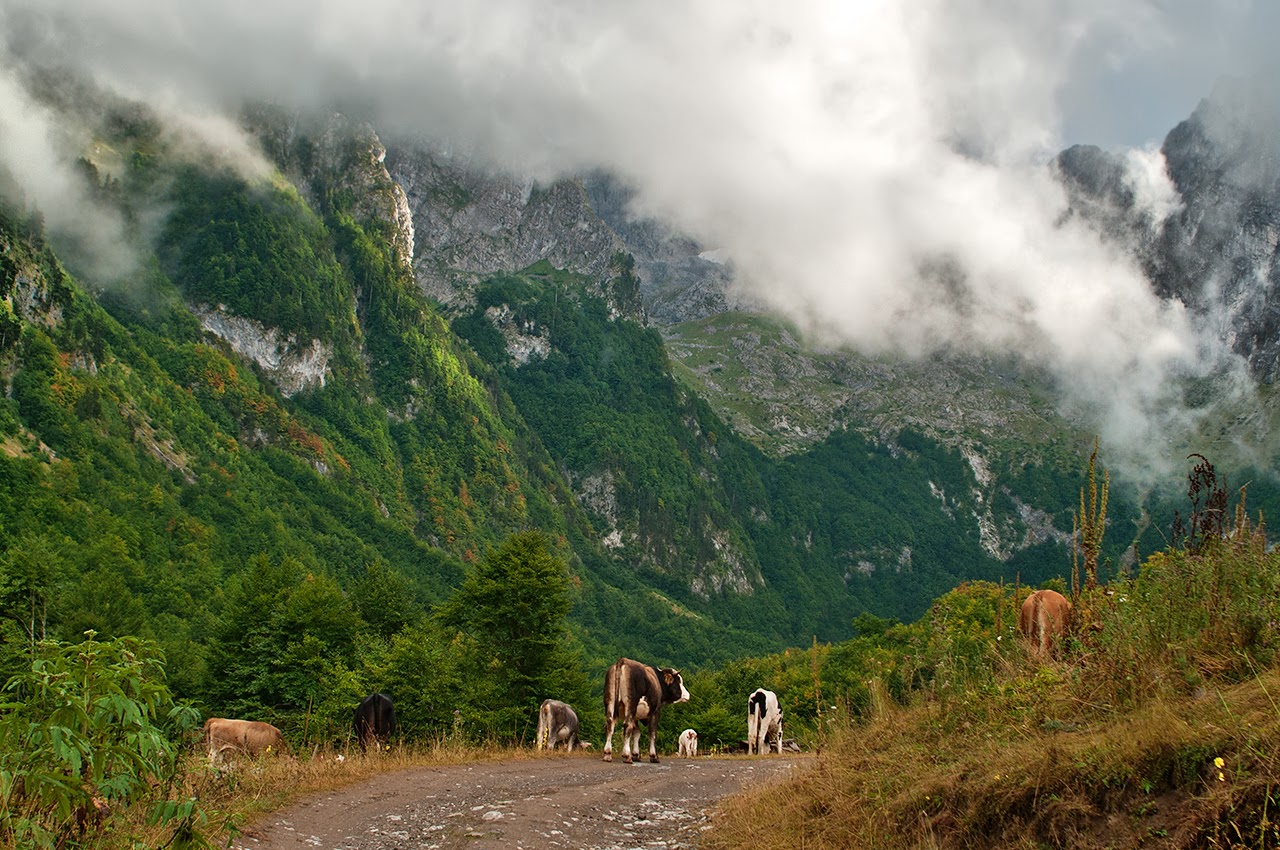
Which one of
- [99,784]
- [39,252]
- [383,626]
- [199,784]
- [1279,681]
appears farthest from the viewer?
[39,252]

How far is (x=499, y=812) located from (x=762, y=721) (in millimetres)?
22342

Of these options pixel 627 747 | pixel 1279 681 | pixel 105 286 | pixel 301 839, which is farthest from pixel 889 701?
pixel 105 286

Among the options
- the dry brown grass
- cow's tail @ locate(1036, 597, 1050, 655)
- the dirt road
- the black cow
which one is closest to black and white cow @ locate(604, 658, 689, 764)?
the dirt road

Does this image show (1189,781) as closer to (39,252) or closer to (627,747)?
(627,747)

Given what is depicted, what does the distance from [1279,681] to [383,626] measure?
52434 mm

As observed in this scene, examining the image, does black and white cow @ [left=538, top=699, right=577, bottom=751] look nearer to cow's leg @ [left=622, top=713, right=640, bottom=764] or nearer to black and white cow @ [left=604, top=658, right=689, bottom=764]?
black and white cow @ [left=604, top=658, right=689, bottom=764]

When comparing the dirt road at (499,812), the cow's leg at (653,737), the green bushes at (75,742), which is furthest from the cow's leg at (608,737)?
the green bushes at (75,742)

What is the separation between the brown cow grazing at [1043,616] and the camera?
38.7ft

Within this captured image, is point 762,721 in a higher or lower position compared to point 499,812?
higher

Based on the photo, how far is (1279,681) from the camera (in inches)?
242

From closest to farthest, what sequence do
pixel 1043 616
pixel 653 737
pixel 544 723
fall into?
pixel 1043 616 → pixel 653 737 → pixel 544 723

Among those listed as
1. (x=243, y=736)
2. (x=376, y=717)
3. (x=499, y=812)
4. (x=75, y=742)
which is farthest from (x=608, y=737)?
(x=75, y=742)

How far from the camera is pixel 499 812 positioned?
1127 centimetres

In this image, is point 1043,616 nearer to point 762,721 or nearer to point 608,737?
point 608,737
